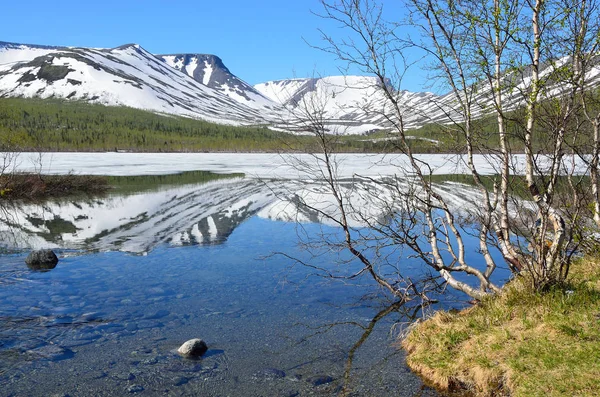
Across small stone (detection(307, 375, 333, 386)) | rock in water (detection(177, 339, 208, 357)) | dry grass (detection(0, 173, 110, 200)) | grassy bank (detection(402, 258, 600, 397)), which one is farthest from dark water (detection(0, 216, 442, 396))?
dry grass (detection(0, 173, 110, 200))

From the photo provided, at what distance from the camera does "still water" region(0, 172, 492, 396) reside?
23.5ft

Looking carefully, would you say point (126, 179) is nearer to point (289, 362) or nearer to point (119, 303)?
point (119, 303)

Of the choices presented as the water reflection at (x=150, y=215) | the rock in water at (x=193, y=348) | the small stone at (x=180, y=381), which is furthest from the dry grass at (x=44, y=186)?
the small stone at (x=180, y=381)

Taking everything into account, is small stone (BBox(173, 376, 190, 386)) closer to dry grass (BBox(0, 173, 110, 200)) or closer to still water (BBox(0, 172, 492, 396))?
still water (BBox(0, 172, 492, 396))

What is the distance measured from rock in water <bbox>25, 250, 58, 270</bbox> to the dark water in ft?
0.84

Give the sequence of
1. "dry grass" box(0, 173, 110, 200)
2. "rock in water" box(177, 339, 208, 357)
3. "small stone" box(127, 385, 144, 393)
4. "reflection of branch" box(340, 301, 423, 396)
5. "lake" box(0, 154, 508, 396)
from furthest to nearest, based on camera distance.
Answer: "dry grass" box(0, 173, 110, 200) < "rock in water" box(177, 339, 208, 357) < "lake" box(0, 154, 508, 396) < "reflection of branch" box(340, 301, 423, 396) < "small stone" box(127, 385, 144, 393)

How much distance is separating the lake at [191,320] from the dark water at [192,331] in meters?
0.03

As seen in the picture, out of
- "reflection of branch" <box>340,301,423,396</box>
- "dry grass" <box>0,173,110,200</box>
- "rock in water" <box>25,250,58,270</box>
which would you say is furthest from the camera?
"dry grass" <box>0,173,110,200</box>

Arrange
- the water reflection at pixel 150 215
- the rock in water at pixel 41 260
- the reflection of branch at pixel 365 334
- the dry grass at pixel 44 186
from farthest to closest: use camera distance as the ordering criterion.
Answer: the dry grass at pixel 44 186 < the water reflection at pixel 150 215 < the rock in water at pixel 41 260 < the reflection of branch at pixel 365 334

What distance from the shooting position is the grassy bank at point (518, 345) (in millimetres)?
5836

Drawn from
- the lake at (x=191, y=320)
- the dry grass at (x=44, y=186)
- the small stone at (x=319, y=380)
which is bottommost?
the small stone at (x=319, y=380)

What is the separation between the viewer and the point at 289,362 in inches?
307

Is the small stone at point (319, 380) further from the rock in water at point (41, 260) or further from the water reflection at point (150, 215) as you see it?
the rock in water at point (41, 260)

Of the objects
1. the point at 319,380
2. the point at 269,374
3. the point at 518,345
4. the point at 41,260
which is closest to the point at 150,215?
the point at 41,260
